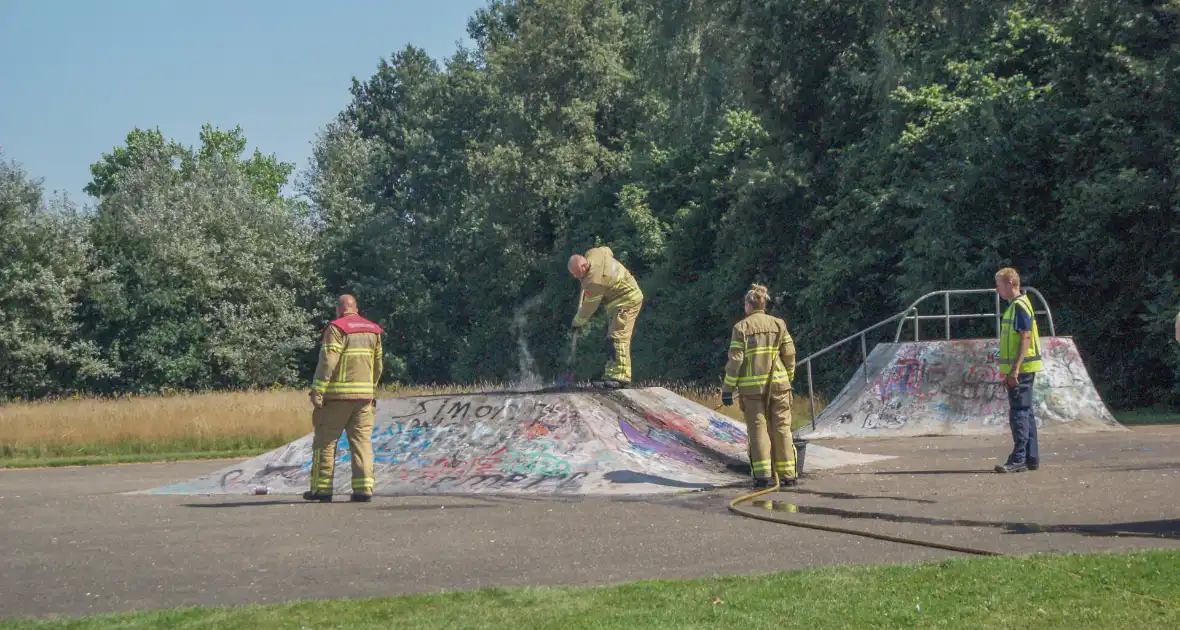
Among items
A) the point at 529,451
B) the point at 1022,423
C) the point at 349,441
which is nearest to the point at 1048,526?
the point at 1022,423

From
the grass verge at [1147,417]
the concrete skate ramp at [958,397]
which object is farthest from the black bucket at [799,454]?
the grass verge at [1147,417]

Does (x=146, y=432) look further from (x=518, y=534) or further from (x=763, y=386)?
(x=518, y=534)

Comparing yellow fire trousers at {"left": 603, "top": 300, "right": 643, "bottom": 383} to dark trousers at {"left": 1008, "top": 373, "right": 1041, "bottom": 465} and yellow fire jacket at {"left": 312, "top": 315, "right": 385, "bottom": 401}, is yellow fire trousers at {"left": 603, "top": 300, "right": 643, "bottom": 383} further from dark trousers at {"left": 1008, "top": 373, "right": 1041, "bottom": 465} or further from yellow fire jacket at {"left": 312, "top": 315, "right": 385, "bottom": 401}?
dark trousers at {"left": 1008, "top": 373, "right": 1041, "bottom": 465}

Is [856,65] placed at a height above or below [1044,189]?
above

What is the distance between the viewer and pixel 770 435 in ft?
46.1

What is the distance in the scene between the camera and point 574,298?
59.3 meters

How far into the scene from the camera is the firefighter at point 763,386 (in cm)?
1373

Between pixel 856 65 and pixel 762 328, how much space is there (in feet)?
87.0

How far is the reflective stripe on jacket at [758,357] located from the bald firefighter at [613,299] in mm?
2212

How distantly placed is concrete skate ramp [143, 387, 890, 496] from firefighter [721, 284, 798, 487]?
588 millimetres

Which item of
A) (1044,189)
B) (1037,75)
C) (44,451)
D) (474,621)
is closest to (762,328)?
(474,621)

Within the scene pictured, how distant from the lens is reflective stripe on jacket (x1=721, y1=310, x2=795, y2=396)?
1372 centimetres

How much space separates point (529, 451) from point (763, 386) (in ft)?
9.01

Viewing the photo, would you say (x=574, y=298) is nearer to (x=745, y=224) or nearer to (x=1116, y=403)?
(x=745, y=224)
